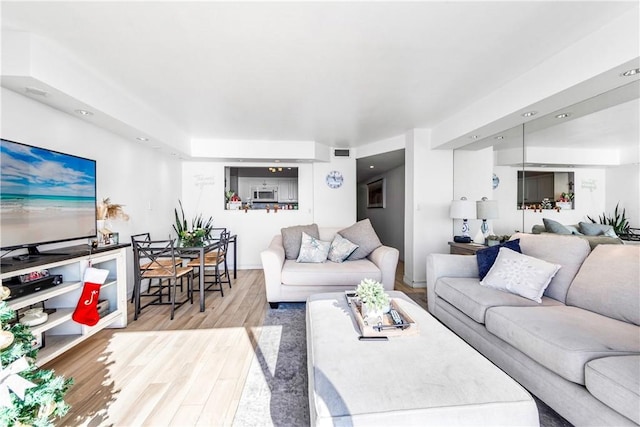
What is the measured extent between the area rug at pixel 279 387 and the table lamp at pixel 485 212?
7.03 ft

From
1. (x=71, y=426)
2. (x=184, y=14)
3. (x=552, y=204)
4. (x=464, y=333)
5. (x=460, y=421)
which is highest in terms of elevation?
(x=184, y=14)

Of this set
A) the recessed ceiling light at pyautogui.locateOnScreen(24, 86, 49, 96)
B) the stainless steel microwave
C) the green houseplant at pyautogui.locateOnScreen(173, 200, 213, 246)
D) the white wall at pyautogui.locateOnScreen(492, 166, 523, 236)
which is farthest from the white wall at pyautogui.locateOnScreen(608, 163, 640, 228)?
the stainless steel microwave

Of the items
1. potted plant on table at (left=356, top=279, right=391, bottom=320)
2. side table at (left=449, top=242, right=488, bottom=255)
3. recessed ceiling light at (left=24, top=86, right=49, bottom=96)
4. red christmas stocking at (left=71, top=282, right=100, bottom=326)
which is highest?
recessed ceiling light at (left=24, top=86, right=49, bottom=96)

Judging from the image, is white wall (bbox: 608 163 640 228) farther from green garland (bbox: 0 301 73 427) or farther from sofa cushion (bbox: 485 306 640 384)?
green garland (bbox: 0 301 73 427)

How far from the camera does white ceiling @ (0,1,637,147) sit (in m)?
1.58

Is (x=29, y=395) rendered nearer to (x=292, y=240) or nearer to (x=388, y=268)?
(x=292, y=240)

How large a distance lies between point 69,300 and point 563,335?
348cm

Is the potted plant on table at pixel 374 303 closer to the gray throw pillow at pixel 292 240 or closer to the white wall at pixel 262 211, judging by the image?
the gray throw pillow at pixel 292 240

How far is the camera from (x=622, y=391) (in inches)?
41.8

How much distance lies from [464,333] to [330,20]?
254cm

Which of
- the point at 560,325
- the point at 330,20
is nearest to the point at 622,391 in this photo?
the point at 560,325

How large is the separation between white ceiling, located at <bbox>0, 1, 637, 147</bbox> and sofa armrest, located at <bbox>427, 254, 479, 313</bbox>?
1755mm

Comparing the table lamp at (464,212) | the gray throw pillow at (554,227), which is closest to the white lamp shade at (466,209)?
the table lamp at (464,212)

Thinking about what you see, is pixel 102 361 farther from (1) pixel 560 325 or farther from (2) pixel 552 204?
(2) pixel 552 204
